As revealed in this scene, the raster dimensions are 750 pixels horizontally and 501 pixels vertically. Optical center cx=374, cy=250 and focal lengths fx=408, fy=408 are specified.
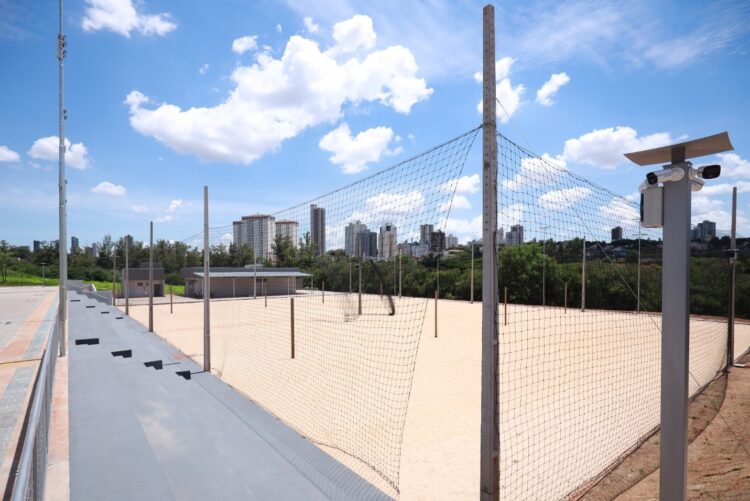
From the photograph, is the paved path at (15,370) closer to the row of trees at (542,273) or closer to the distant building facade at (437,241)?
the distant building facade at (437,241)

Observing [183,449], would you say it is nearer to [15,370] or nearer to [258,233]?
[258,233]

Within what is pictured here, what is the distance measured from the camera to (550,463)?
407cm

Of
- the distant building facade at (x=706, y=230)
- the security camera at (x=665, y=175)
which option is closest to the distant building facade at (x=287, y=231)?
the security camera at (x=665, y=175)

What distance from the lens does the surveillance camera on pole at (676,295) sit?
2125mm

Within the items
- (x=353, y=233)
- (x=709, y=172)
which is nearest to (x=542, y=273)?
(x=353, y=233)

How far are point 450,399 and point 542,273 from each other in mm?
16342

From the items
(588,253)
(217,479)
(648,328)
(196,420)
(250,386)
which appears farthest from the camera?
(648,328)

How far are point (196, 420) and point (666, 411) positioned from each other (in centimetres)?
392

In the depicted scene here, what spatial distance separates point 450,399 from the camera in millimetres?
6098

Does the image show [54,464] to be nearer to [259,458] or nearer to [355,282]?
[259,458]

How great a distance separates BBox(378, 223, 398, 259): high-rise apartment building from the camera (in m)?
4.39

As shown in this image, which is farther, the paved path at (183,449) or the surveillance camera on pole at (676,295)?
the paved path at (183,449)

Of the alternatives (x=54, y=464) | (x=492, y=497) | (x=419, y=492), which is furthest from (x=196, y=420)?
(x=492, y=497)

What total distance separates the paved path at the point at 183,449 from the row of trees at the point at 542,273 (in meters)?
1.95
